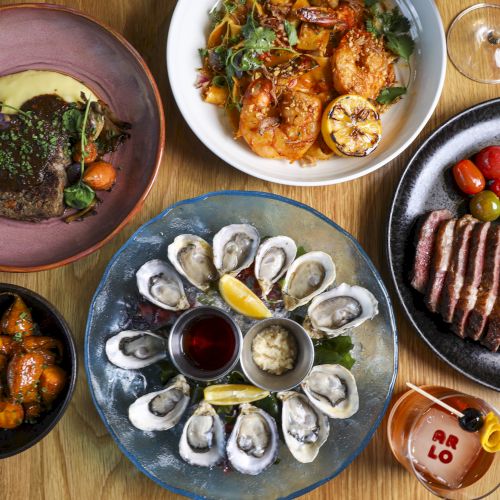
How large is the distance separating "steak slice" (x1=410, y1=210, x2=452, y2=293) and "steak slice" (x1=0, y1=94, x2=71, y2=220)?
1091 mm

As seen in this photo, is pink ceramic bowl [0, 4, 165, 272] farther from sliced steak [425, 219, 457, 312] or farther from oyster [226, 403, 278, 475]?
sliced steak [425, 219, 457, 312]

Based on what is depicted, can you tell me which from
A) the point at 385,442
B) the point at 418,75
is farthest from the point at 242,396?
the point at 418,75

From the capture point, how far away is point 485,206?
1.92 m

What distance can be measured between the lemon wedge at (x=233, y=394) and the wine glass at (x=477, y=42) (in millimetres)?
1223

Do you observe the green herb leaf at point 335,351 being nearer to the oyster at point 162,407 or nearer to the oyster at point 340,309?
the oyster at point 340,309

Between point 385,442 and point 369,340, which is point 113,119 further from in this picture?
point 385,442

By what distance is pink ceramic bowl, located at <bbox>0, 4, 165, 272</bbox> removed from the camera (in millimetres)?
1867

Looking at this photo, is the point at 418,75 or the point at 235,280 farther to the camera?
the point at 418,75

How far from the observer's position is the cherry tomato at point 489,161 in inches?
75.9

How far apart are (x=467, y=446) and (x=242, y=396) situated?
0.68m

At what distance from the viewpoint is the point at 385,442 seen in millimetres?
1978

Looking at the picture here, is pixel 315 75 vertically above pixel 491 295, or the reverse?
pixel 315 75

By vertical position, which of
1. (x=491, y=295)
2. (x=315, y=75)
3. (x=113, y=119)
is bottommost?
(x=491, y=295)

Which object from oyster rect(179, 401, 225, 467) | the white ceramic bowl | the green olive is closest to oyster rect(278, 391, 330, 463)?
oyster rect(179, 401, 225, 467)
